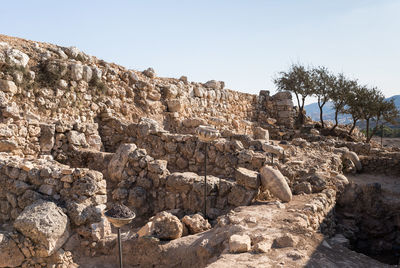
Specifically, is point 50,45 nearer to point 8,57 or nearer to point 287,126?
point 8,57

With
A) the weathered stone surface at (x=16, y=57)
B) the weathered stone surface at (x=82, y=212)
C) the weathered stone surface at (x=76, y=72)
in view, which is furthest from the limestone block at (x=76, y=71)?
the weathered stone surface at (x=82, y=212)

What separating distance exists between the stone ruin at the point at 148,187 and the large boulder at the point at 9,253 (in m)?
0.02

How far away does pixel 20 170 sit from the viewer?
657 centimetres

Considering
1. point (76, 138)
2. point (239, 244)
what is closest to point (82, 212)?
point (239, 244)

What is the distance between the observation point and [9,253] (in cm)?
537

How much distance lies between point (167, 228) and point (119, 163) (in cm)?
306

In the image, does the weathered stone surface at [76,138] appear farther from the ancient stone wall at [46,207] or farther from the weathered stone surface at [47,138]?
the ancient stone wall at [46,207]

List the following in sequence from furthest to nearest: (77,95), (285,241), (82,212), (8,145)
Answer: (77,95) → (8,145) → (82,212) → (285,241)

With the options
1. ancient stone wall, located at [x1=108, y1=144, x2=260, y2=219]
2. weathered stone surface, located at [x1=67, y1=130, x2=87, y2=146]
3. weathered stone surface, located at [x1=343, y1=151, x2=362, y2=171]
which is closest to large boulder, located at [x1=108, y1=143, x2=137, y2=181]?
ancient stone wall, located at [x1=108, y1=144, x2=260, y2=219]

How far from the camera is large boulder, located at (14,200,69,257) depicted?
17.7 feet

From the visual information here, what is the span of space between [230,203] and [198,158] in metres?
2.77

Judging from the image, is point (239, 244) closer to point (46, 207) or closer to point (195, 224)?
point (195, 224)

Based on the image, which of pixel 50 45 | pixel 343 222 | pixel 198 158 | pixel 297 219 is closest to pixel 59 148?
pixel 198 158

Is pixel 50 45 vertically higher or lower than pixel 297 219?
higher
